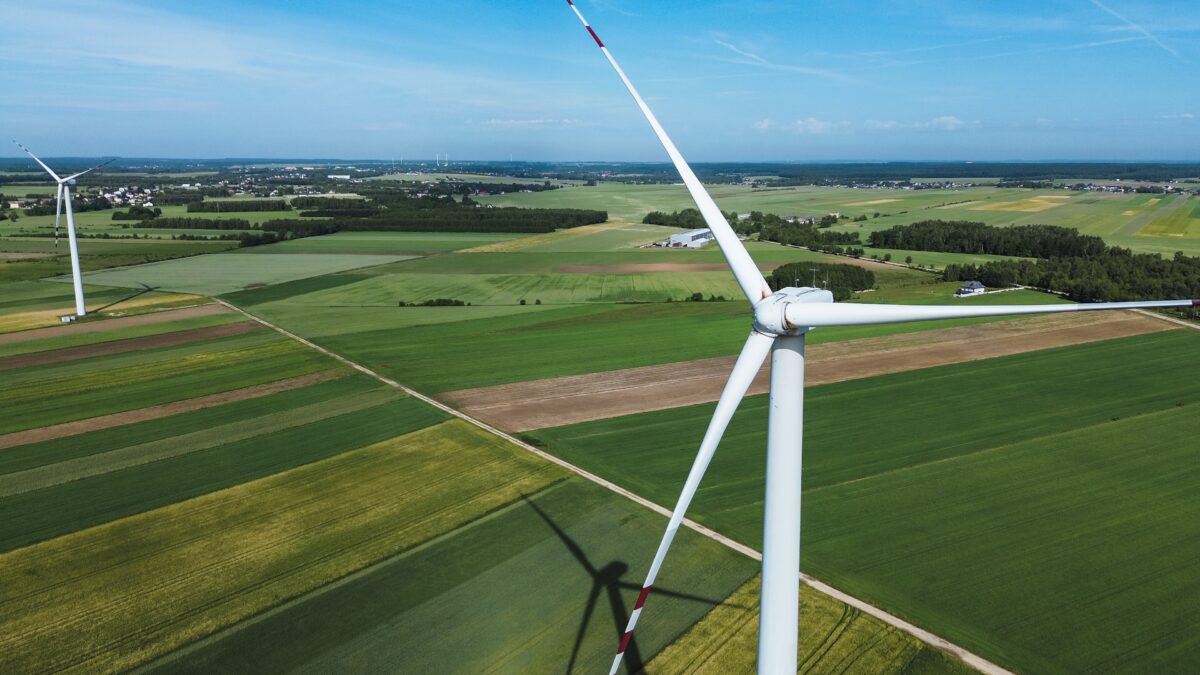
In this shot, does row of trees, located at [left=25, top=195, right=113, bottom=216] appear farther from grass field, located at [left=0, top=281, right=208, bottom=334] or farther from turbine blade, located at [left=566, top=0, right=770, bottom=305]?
turbine blade, located at [left=566, top=0, right=770, bottom=305]

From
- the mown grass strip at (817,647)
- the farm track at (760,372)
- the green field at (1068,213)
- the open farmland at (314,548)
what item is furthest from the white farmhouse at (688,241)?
the mown grass strip at (817,647)

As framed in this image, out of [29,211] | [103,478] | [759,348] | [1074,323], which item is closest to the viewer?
[759,348]

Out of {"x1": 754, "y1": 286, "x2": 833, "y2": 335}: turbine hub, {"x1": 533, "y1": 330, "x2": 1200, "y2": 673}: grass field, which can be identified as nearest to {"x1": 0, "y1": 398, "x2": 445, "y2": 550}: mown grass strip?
{"x1": 533, "y1": 330, "x2": 1200, "y2": 673}: grass field

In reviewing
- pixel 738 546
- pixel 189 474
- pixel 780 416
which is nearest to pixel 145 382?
pixel 189 474

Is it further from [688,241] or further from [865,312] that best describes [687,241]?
[865,312]

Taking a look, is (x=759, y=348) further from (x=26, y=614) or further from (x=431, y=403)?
(x=431, y=403)

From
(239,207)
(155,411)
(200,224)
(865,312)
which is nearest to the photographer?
(865,312)

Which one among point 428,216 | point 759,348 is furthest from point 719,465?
point 428,216
